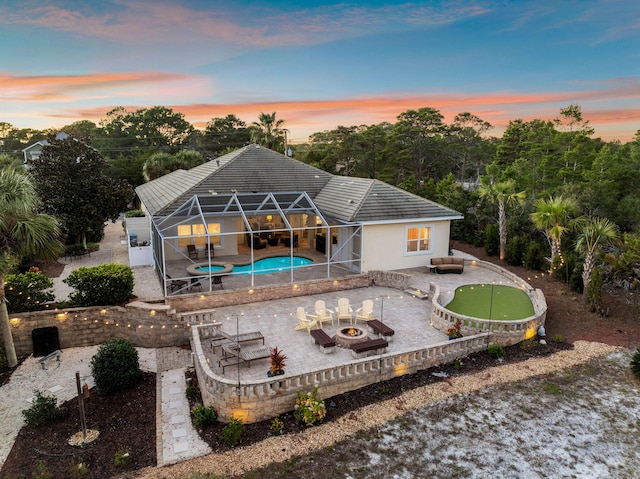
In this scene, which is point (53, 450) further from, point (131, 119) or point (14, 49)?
point (131, 119)

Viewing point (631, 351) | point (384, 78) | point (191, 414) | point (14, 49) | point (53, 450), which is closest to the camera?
point (53, 450)

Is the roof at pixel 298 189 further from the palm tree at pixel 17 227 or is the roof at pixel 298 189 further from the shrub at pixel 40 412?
the shrub at pixel 40 412

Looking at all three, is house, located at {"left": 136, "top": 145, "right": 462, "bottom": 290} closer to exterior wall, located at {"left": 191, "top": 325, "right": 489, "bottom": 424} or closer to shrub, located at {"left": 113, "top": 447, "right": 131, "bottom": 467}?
exterior wall, located at {"left": 191, "top": 325, "right": 489, "bottom": 424}

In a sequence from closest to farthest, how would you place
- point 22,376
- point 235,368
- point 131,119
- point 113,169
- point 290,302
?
point 235,368, point 22,376, point 290,302, point 113,169, point 131,119

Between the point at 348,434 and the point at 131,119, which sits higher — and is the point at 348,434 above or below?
below

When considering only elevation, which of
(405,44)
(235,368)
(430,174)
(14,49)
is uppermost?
(405,44)

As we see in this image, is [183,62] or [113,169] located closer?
[183,62]

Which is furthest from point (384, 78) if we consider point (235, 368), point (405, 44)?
point (235, 368)
